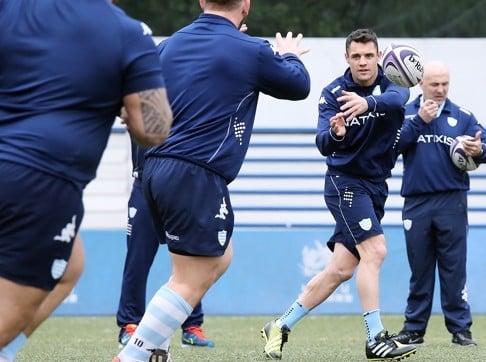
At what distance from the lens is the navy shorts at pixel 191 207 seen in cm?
559

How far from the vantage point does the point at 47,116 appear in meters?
4.34

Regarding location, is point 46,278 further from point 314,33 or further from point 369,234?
point 314,33

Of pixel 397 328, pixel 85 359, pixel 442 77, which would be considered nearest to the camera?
pixel 85 359

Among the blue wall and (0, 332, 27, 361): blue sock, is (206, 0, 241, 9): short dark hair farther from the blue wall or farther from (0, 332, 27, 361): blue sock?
the blue wall

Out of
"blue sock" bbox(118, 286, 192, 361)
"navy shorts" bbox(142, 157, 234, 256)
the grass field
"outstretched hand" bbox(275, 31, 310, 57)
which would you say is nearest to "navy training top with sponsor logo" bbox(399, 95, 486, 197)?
the grass field

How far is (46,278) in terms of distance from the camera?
4387 mm

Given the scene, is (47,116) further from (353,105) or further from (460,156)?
(460,156)

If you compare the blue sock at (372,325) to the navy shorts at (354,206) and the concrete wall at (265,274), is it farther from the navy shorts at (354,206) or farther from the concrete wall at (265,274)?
the concrete wall at (265,274)

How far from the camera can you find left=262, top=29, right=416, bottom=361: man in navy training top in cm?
741

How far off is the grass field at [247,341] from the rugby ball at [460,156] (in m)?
1.36

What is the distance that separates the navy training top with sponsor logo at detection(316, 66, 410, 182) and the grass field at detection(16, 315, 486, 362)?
1.24 metres

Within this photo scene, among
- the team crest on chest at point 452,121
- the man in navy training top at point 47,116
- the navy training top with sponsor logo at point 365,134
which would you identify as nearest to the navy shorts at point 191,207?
the man in navy training top at point 47,116

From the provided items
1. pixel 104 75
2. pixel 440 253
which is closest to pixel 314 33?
pixel 440 253

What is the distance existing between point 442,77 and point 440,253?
139cm
